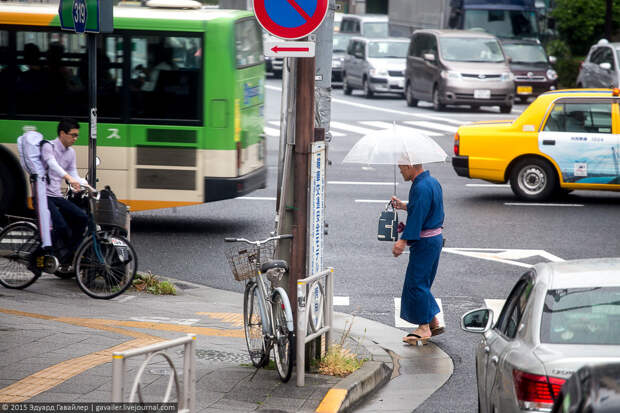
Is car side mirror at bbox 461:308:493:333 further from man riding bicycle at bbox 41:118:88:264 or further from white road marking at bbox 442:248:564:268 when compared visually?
white road marking at bbox 442:248:564:268

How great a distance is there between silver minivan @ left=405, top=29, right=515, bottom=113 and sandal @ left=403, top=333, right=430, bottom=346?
20748 mm

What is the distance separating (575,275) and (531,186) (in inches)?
455

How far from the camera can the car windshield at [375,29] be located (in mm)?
42778

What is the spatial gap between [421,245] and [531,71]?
24.2 meters

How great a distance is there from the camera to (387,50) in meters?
35.7

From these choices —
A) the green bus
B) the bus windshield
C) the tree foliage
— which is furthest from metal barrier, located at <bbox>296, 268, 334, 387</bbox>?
the tree foliage

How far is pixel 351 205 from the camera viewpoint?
16359mm

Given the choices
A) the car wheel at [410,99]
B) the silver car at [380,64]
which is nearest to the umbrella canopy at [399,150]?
the car wheel at [410,99]

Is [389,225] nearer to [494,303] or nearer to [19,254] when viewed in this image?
[494,303]

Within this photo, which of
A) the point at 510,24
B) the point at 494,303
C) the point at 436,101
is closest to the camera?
the point at 494,303

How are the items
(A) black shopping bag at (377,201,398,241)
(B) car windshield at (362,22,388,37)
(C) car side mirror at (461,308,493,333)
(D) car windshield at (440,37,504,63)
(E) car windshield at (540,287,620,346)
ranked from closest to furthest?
1. (E) car windshield at (540,287,620,346)
2. (C) car side mirror at (461,308,493,333)
3. (A) black shopping bag at (377,201,398,241)
4. (D) car windshield at (440,37,504,63)
5. (B) car windshield at (362,22,388,37)

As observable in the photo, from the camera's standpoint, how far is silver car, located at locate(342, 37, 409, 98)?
35188mm

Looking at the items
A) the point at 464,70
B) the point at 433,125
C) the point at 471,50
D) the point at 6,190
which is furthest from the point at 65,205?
the point at 471,50

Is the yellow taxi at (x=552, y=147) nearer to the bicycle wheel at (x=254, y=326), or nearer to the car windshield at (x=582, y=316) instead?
the bicycle wheel at (x=254, y=326)
